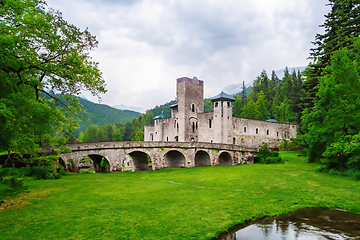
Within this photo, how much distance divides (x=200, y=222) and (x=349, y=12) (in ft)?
112

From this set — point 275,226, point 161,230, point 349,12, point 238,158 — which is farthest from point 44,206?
point 349,12

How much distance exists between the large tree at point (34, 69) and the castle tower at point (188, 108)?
3352cm

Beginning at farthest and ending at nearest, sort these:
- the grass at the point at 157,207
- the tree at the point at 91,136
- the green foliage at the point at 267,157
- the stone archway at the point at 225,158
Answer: the tree at the point at 91,136, the stone archway at the point at 225,158, the green foliage at the point at 267,157, the grass at the point at 157,207

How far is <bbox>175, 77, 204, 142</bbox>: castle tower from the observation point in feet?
164

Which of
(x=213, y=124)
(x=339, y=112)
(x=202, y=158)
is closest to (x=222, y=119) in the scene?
(x=213, y=124)

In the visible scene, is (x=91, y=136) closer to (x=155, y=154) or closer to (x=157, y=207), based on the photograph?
(x=155, y=154)

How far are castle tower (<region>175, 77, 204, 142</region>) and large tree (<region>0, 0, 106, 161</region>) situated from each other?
110 feet

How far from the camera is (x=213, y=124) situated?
48.3 metres

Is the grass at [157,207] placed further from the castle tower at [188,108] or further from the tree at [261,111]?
the tree at [261,111]

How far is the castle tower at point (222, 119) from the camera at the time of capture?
46.8 meters

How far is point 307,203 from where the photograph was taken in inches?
568

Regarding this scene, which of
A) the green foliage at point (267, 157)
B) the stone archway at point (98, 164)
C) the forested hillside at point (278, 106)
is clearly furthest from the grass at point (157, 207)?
the forested hillside at point (278, 106)

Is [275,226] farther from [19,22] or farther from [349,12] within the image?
[349,12]

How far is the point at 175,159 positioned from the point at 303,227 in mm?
27354
